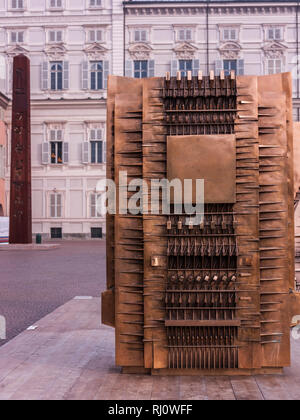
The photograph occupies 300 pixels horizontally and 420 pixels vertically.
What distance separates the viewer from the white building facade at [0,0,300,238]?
1521 inches

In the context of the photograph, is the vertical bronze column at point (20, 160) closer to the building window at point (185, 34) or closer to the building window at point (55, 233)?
the building window at point (55, 233)

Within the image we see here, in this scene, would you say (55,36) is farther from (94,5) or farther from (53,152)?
(53,152)

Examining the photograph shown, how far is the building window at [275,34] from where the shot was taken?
128 feet

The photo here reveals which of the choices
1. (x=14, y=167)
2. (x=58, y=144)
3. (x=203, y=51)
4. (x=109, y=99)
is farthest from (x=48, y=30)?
(x=109, y=99)

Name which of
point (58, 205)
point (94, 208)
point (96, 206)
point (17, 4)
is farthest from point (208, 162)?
point (17, 4)

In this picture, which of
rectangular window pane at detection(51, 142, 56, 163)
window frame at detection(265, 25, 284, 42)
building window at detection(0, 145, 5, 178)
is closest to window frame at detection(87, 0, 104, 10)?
rectangular window pane at detection(51, 142, 56, 163)

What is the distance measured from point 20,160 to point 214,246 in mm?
24463

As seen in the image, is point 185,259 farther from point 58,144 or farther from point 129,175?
point 58,144

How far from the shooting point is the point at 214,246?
4520mm

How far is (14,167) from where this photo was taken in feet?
91.1

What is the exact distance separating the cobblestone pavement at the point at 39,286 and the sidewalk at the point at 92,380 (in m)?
0.99

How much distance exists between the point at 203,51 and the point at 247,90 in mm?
36492

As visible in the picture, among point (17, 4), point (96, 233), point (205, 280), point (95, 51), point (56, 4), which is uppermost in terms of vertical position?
point (17, 4)

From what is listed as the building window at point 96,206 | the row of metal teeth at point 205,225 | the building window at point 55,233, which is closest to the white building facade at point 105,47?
the building window at point 96,206
